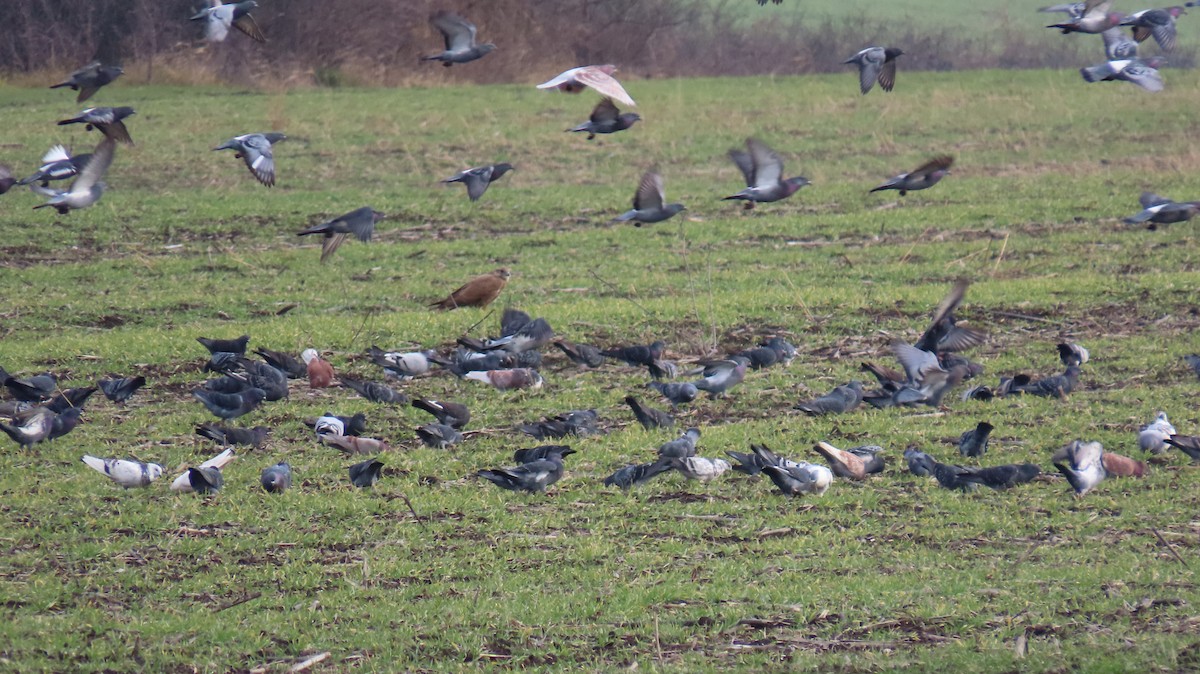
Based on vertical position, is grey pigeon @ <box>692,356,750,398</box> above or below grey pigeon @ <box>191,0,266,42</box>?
below

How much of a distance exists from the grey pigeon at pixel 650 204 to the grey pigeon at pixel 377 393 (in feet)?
6.89

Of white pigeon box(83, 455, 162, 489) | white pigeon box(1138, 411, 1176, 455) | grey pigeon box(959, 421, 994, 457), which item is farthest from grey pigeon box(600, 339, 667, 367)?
white pigeon box(83, 455, 162, 489)

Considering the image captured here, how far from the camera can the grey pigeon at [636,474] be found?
6.71 meters

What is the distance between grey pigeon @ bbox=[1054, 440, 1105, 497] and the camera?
6.49 metres

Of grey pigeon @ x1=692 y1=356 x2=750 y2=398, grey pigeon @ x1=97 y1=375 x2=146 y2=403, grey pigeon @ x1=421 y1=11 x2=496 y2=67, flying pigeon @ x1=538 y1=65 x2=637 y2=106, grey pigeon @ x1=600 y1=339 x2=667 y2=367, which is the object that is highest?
flying pigeon @ x1=538 y1=65 x2=637 y2=106

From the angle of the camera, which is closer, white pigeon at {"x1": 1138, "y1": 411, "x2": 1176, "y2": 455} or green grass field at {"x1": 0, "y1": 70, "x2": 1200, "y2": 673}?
green grass field at {"x1": 0, "y1": 70, "x2": 1200, "y2": 673}

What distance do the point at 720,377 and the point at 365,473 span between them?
259cm

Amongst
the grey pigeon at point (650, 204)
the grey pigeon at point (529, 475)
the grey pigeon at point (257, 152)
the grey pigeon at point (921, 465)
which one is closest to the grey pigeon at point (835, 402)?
the grey pigeon at point (921, 465)

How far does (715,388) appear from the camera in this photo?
8453mm

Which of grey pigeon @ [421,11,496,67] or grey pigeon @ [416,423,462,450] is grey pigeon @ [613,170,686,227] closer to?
grey pigeon @ [421,11,496,67]

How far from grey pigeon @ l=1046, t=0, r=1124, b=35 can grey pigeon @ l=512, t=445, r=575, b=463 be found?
460 cm

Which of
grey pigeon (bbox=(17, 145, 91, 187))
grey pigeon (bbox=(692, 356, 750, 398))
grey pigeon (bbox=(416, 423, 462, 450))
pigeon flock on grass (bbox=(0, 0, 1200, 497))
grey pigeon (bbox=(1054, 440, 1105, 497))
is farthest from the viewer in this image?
grey pigeon (bbox=(17, 145, 91, 187))

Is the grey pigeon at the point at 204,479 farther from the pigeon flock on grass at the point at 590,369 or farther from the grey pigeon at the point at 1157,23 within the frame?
the grey pigeon at the point at 1157,23

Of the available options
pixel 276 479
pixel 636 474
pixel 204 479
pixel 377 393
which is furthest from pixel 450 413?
pixel 204 479
